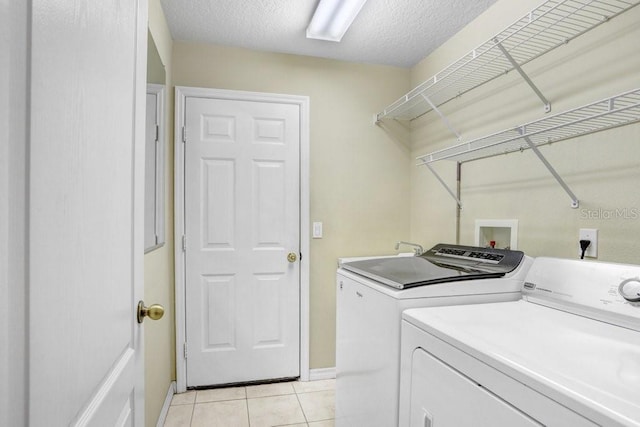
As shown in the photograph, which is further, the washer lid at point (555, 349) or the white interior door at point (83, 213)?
the washer lid at point (555, 349)

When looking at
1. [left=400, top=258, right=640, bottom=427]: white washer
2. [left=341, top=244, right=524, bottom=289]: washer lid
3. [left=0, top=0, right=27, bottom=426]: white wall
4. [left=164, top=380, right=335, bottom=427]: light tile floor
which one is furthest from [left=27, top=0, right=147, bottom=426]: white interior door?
[left=164, top=380, right=335, bottom=427]: light tile floor

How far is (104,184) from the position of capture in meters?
0.69

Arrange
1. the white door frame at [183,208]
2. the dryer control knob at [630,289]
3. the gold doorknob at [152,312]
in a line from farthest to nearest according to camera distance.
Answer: the white door frame at [183,208], the dryer control knob at [630,289], the gold doorknob at [152,312]

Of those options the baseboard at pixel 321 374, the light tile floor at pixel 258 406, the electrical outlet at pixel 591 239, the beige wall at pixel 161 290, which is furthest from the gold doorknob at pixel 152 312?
the baseboard at pixel 321 374

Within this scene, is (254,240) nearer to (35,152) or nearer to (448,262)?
(448,262)

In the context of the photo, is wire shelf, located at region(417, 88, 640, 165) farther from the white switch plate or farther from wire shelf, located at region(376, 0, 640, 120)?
the white switch plate

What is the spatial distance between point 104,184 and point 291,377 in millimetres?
2277

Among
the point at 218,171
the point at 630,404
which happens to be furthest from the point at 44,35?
the point at 218,171

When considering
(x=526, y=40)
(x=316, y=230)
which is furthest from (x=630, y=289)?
(x=316, y=230)

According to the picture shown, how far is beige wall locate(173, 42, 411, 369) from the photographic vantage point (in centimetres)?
257

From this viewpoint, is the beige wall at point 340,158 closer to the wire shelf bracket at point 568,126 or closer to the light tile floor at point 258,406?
the light tile floor at point 258,406

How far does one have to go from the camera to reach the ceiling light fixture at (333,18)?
1.90 meters

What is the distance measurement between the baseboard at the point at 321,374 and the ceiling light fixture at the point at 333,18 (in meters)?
2.29

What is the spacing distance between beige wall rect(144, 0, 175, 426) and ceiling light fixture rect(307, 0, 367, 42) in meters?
0.86
